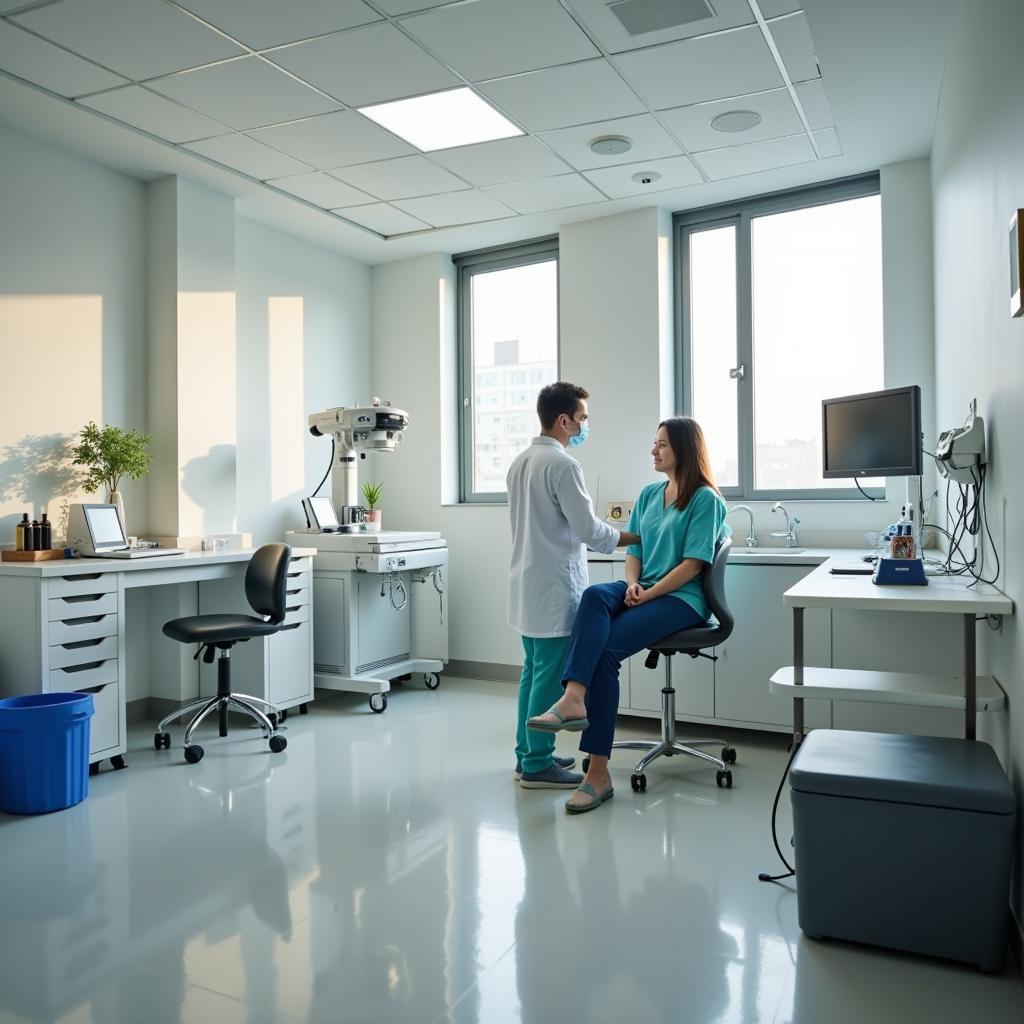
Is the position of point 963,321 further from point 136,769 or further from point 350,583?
point 136,769

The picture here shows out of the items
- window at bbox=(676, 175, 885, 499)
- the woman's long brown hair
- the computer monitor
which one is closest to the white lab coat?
the woman's long brown hair

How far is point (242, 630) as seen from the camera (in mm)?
3859

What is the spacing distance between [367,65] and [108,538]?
223cm

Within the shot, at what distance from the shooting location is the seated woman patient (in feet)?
9.96

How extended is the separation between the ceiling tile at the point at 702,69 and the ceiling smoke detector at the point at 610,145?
1.13ft

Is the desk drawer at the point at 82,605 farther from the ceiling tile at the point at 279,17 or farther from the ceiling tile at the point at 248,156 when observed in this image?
the ceiling tile at the point at 279,17

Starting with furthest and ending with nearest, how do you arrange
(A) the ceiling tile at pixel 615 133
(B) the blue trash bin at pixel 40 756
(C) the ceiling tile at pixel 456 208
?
(C) the ceiling tile at pixel 456 208, (A) the ceiling tile at pixel 615 133, (B) the blue trash bin at pixel 40 756

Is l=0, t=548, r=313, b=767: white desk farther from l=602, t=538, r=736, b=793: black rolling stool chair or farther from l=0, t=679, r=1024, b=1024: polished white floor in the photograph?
l=602, t=538, r=736, b=793: black rolling stool chair

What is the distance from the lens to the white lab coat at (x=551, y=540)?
3.25 meters

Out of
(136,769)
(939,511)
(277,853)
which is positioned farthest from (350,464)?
(939,511)

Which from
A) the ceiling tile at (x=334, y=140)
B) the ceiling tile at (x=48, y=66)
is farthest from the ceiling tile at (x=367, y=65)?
the ceiling tile at (x=48, y=66)

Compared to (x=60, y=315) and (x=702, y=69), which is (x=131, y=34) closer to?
(x=60, y=315)

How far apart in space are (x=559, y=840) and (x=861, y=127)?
3.21 meters

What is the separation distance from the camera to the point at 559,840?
2775 millimetres
